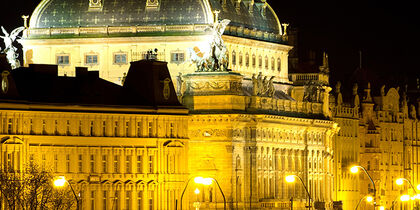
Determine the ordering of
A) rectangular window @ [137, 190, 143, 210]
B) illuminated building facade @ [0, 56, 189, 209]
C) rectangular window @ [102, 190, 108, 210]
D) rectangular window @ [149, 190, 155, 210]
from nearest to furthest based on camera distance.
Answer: illuminated building facade @ [0, 56, 189, 209], rectangular window @ [102, 190, 108, 210], rectangular window @ [137, 190, 143, 210], rectangular window @ [149, 190, 155, 210]

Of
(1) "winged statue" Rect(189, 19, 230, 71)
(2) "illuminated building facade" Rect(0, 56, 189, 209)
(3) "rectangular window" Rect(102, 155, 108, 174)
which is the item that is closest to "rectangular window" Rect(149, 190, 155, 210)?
(2) "illuminated building facade" Rect(0, 56, 189, 209)

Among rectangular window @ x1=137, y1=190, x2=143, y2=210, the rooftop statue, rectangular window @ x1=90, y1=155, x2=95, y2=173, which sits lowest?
rectangular window @ x1=137, y1=190, x2=143, y2=210

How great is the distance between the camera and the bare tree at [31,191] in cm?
16125

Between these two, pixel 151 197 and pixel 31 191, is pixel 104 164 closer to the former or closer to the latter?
pixel 151 197

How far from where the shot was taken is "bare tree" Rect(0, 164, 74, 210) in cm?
16125

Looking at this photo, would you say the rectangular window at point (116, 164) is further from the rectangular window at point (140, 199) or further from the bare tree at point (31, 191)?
the bare tree at point (31, 191)

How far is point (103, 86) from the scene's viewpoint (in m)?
186

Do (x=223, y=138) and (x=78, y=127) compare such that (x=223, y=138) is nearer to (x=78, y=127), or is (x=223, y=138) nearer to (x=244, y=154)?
(x=244, y=154)

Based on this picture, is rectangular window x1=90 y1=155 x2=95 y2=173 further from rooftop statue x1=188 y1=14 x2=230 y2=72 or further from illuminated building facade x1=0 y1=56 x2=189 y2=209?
rooftop statue x1=188 y1=14 x2=230 y2=72

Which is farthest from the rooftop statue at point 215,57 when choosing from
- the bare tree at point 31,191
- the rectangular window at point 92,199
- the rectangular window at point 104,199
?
the bare tree at point 31,191

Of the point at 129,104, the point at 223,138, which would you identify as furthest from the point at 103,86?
the point at 223,138

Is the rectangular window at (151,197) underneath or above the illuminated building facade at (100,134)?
underneath

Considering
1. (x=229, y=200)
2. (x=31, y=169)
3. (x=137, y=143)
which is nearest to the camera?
(x=31, y=169)

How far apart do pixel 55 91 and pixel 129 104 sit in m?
6.93
